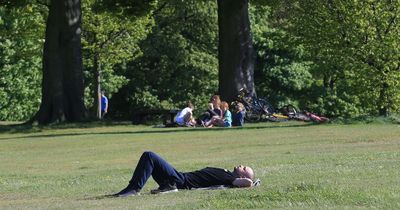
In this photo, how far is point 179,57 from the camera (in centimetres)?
5525

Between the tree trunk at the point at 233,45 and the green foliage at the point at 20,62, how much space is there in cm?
1412

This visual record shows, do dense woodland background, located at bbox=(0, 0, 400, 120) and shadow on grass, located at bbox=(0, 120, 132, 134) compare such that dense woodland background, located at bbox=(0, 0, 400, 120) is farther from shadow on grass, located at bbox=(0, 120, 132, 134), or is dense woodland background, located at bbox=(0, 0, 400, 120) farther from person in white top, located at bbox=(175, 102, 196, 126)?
person in white top, located at bbox=(175, 102, 196, 126)

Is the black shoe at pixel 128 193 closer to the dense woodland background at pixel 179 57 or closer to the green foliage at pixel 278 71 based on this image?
the dense woodland background at pixel 179 57

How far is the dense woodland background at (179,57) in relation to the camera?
147 feet

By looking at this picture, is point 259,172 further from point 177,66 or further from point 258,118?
point 177,66

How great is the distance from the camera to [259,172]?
16266 mm

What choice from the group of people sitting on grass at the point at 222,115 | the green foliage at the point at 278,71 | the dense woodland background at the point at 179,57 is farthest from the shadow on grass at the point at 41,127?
the green foliage at the point at 278,71

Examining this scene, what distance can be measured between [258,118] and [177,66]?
802 inches

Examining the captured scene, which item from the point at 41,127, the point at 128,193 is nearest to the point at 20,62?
the point at 41,127

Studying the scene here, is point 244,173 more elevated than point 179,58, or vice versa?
point 179,58

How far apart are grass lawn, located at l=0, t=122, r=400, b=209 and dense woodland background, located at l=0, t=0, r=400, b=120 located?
1111 cm

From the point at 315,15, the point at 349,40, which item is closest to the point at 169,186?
the point at 349,40

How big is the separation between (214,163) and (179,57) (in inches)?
1431

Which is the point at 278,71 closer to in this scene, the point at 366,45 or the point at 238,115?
the point at 366,45
